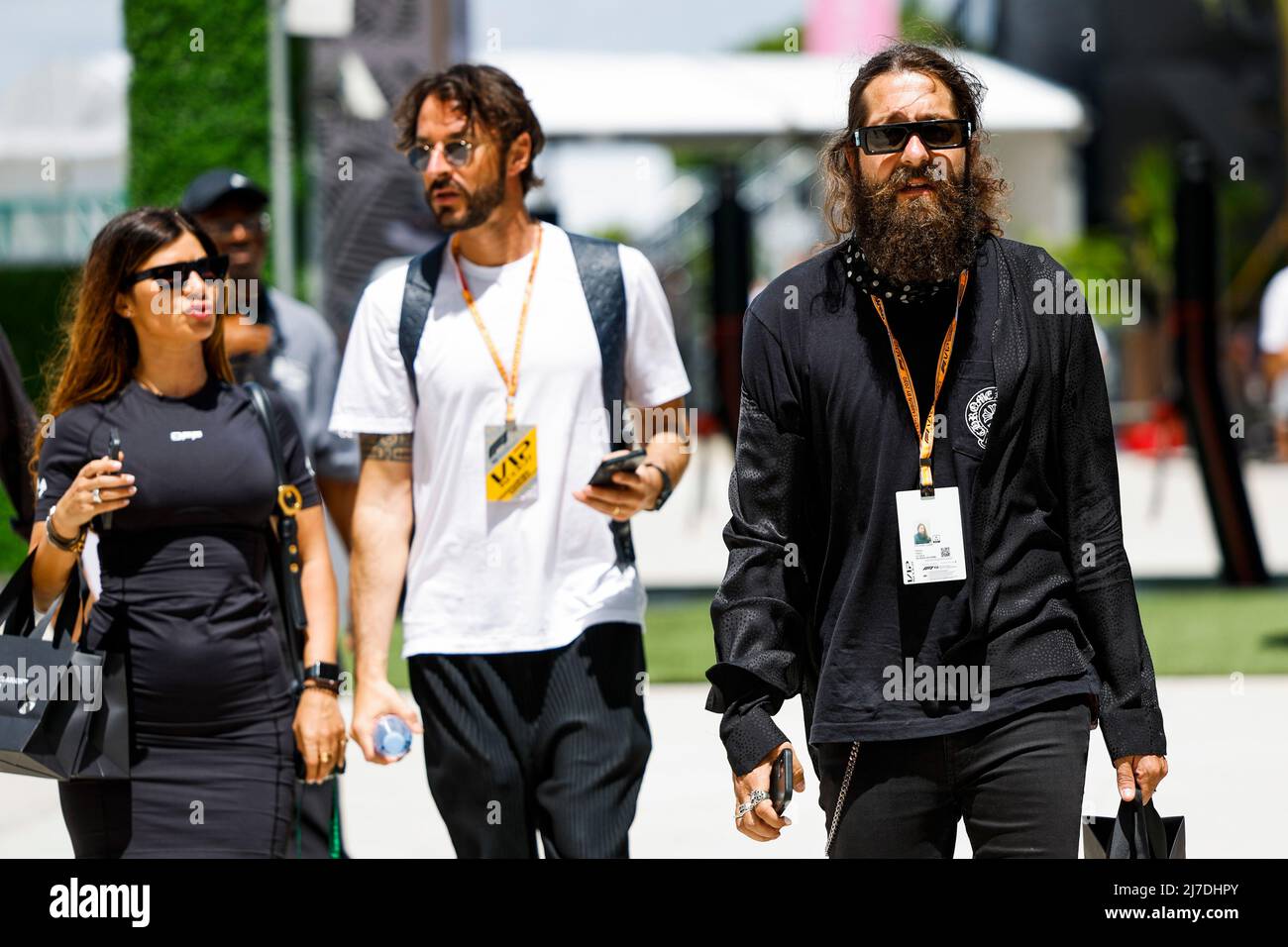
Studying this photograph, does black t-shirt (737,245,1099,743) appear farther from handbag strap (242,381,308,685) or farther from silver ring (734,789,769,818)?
handbag strap (242,381,308,685)

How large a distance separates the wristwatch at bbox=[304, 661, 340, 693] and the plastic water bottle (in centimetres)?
15

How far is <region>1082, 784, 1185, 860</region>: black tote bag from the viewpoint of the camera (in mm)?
3066

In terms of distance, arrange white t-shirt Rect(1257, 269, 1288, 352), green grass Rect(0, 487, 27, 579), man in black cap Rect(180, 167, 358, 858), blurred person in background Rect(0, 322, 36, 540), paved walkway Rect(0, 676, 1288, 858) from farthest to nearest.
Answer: green grass Rect(0, 487, 27, 579) → white t-shirt Rect(1257, 269, 1288, 352) → paved walkway Rect(0, 676, 1288, 858) → man in black cap Rect(180, 167, 358, 858) → blurred person in background Rect(0, 322, 36, 540)

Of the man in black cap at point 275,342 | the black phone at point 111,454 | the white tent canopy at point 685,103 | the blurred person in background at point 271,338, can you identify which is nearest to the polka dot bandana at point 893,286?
the black phone at point 111,454

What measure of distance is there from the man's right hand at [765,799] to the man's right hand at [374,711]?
113 centimetres

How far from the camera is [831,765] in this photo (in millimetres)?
3193

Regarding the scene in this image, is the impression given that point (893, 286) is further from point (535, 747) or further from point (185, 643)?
point (185, 643)

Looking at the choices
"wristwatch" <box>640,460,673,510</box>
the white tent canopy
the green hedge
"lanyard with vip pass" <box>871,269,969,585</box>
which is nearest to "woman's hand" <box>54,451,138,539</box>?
"wristwatch" <box>640,460,673,510</box>

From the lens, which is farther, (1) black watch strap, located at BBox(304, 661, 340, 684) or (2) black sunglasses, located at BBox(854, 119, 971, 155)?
(1) black watch strap, located at BBox(304, 661, 340, 684)

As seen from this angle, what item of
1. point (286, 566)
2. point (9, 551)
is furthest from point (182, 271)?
point (9, 551)

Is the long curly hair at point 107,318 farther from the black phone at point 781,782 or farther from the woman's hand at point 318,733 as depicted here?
the black phone at point 781,782

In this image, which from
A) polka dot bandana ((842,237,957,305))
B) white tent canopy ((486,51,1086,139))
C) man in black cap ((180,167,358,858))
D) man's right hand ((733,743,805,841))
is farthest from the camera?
white tent canopy ((486,51,1086,139))

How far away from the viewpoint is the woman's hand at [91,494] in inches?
151
